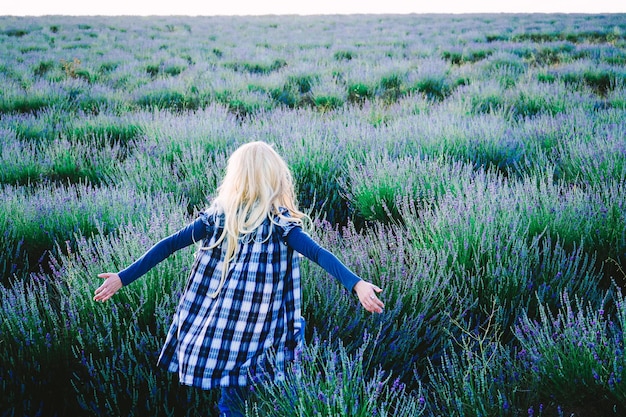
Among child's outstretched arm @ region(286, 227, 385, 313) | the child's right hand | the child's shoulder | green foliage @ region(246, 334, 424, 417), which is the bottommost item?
green foliage @ region(246, 334, 424, 417)

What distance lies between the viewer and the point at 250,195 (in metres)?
1.89

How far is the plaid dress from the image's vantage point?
5.68 feet

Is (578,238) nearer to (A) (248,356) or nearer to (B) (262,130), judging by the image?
(A) (248,356)

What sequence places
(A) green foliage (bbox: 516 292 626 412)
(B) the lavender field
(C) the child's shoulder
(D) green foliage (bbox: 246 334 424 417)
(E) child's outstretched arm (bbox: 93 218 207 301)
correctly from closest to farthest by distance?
1. (D) green foliage (bbox: 246 334 424 417)
2. (A) green foliage (bbox: 516 292 626 412)
3. (B) the lavender field
4. (E) child's outstretched arm (bbox: 93 218 207 301)
5. (C) the child's shoulder

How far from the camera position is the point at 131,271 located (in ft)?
5.98

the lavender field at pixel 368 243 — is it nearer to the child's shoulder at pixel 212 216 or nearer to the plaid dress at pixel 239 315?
the plaid dress at pixel 239 315

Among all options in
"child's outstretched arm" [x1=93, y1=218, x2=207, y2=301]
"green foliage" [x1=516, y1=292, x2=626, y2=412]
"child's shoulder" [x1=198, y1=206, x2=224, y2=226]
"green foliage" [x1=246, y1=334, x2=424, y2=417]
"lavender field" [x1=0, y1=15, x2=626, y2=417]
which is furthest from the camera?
"child's shoulder" [x1=198, y1=206, x2=224, y2=226]

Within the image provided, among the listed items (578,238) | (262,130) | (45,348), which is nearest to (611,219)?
(578,238)

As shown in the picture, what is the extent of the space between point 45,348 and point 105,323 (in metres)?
0.30

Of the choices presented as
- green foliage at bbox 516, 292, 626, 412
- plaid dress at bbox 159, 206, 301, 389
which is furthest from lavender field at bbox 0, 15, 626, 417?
plaid dress at bbox 159, 206, 301, 389

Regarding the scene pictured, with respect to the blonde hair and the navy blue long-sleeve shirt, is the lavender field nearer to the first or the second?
the navy blue long-sleeve shirt

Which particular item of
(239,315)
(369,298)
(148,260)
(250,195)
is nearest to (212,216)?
(250,195)

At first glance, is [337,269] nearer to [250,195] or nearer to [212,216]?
[250,195]

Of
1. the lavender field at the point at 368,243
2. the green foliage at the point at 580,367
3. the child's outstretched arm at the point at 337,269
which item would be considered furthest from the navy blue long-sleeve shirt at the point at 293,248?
the green foliage at the point at 580,367
